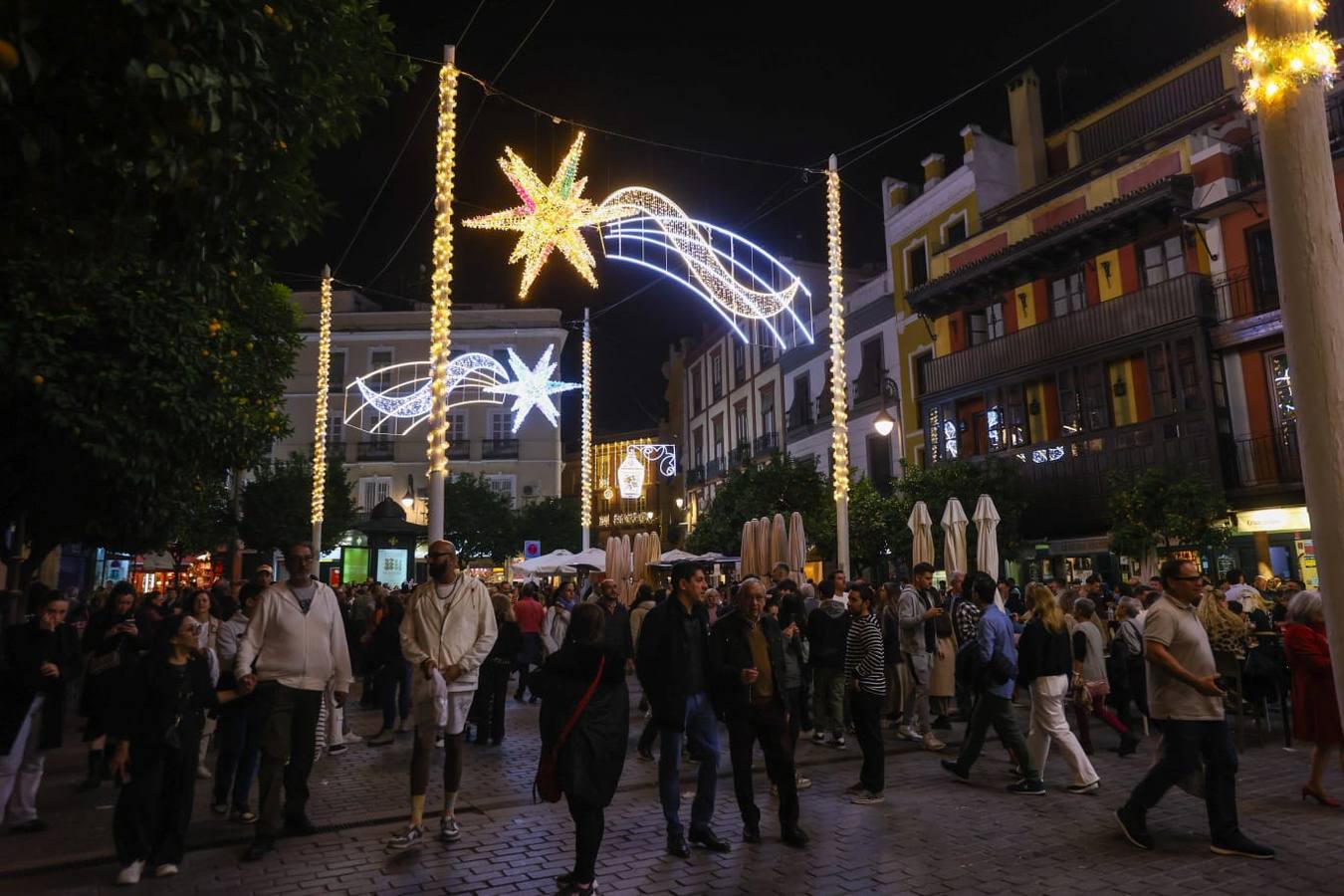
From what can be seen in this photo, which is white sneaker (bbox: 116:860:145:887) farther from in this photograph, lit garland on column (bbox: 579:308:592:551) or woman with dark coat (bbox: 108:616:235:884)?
lit garland on column (bbox: 579:308:592:551)

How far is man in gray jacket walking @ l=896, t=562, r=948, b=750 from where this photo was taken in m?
9.95

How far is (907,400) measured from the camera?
29.1 metres

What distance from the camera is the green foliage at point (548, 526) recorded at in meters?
44.2

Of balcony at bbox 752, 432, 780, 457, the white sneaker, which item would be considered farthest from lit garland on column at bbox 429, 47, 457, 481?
balcony at bbox 752, 432, 780, 457

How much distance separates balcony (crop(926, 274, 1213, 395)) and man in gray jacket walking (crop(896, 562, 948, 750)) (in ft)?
42.2

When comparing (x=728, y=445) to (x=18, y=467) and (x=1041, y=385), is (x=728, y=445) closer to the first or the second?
(x=1041, y=385)

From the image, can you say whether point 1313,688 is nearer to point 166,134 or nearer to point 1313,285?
point 1313,285

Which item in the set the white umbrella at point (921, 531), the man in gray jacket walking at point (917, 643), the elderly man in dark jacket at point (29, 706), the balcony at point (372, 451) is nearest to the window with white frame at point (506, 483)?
the balcony at point (372, 451)

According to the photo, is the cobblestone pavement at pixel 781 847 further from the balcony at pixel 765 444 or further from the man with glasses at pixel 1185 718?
the balcony at pixel 765 444

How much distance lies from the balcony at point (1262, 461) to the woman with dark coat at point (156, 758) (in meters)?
18.7

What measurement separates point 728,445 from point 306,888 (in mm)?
40312

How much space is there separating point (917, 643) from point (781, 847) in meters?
4.64

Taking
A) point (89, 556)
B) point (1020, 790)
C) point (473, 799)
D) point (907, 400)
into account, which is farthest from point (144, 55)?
point (89, 556)

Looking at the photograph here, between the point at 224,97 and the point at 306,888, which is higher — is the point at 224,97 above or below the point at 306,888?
above
